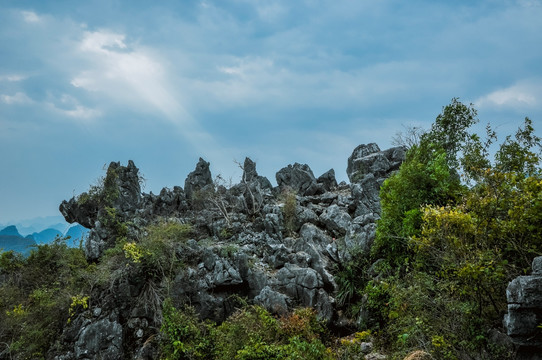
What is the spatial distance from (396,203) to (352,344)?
524 centimetres

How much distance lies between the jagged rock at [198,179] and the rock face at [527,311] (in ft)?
62.9

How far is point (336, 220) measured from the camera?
16516 mm

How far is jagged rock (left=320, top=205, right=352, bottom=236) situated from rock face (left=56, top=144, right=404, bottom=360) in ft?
0.17

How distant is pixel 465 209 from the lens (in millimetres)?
8266

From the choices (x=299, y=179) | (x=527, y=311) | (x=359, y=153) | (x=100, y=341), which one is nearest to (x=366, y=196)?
(x=299, y=179)

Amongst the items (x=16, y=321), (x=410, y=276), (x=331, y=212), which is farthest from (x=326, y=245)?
(x=16, y=321)

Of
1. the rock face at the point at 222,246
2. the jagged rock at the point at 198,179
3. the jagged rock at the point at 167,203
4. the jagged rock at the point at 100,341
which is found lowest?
the jagged rock at the point at 100,341

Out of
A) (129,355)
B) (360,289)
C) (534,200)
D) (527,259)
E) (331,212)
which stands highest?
(331,212)

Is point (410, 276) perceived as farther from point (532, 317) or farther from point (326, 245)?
point (326, 245)

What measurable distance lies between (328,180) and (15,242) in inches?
1033

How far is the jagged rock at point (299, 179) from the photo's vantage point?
23031 mm

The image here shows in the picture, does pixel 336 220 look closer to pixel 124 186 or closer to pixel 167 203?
pixel 167 203

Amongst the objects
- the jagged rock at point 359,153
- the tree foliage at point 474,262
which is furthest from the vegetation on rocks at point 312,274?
the jagged rock at point 359,153

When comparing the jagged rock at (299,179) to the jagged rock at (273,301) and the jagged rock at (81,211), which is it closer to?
the jagged rock at (273,301)
